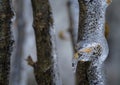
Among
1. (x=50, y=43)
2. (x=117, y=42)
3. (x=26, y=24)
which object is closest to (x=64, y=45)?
(x=117, y=42)

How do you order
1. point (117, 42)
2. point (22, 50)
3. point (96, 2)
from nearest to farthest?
point (96, 2) < point (22, 50) < point (117, 42)

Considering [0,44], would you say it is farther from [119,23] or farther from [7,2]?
[119,23]
